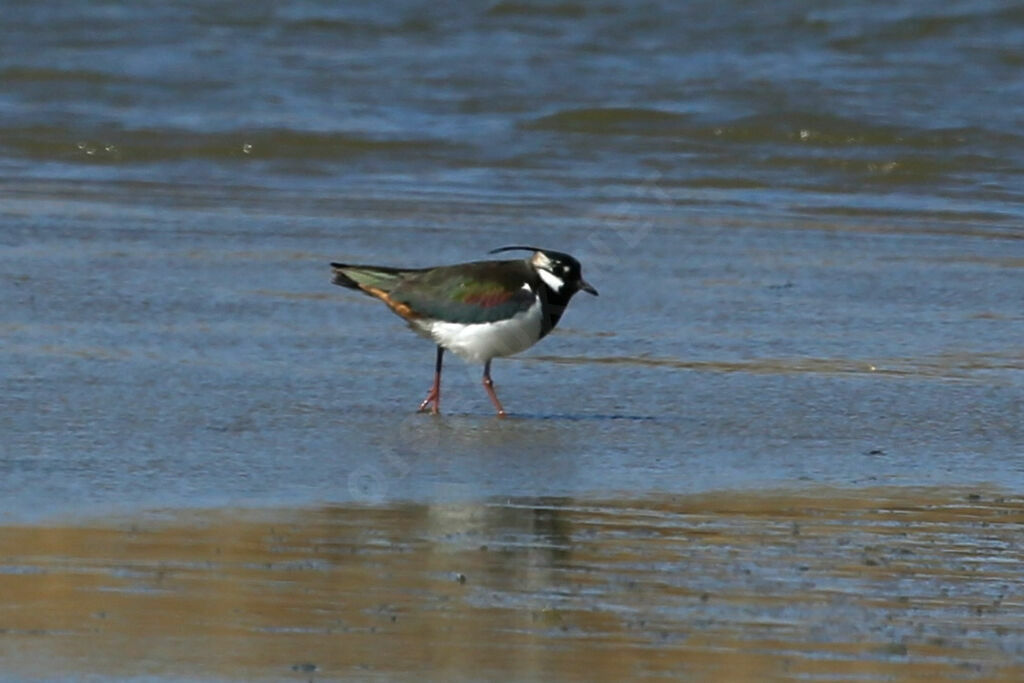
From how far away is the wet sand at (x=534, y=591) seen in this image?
3.58 metres

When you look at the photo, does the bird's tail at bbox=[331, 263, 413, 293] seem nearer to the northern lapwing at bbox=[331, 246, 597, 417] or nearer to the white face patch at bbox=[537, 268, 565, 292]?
the northern lapwing at bbox=[331, 246, 597, 417]

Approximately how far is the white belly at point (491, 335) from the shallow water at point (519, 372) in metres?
0.19

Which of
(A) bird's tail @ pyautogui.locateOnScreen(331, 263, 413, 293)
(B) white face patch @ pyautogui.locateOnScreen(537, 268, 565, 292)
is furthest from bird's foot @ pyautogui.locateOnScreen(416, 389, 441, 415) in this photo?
(B) white face patch @ pyautogui.locateOnScreen(537, 268, 565, 292)

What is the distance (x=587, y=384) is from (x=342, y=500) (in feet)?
5.52

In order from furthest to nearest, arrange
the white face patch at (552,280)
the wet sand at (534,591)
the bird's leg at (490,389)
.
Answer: the white face patch at (552,280)
the bird's leg at (490,389)
the wet sand at (534,591)

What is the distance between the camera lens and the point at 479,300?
6.04m

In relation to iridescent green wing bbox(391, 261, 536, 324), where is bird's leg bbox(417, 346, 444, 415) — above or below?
below

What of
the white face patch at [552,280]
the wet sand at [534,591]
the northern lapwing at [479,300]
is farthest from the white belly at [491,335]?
the wet sand at [534,591]

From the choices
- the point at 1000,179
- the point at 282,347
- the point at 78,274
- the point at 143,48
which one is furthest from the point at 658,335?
the point at 143,48

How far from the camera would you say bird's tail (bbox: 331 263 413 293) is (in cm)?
618

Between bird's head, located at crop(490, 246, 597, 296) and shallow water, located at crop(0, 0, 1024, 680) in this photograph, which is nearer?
shallow water, located at crop(0, 0, 1024, 680)

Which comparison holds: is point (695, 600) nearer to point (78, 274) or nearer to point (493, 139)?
point (78, 274)

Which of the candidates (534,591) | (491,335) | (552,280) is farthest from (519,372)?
(534,591)

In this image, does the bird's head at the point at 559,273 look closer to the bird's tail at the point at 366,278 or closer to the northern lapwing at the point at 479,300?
the northern lapwing at the point at 479,300
